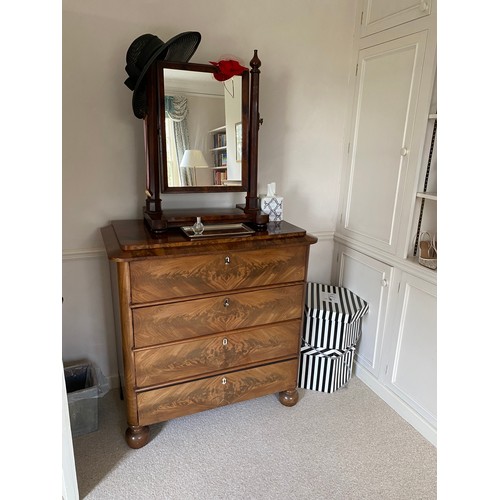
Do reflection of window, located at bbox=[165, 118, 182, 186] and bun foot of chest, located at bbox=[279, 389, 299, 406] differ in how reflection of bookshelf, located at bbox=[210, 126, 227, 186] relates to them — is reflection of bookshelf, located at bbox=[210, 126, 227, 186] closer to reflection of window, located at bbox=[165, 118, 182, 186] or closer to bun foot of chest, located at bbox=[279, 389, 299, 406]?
reflection of window, located at bbox=[165, 118, 182, 186]

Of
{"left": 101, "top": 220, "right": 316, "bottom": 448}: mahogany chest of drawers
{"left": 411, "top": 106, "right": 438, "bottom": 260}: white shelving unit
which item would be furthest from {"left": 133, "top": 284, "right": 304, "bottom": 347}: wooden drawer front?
{"left": 411, "top": 106, "right": 438, "bottom": 260}: white shelving unit

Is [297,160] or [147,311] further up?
[297,160]

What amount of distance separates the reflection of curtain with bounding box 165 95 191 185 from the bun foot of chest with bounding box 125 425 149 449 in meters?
1.23

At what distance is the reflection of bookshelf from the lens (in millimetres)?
1808

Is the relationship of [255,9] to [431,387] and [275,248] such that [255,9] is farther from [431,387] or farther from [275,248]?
[431,387]

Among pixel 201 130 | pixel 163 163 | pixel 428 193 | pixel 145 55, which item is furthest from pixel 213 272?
pixel 428 193

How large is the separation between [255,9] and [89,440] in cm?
224

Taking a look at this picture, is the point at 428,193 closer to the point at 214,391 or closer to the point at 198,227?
the point at 198,227

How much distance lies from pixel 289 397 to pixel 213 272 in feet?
2.91
